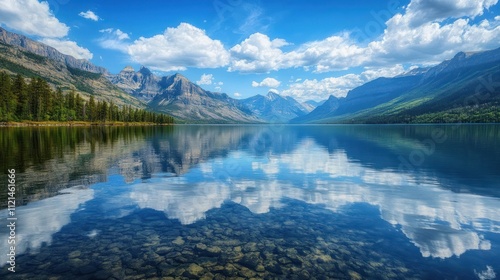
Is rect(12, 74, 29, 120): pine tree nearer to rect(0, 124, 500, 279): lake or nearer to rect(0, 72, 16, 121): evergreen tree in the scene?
rect(0, 72, 16, 121): evergreen tree

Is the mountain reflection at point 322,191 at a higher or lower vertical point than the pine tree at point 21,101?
lower

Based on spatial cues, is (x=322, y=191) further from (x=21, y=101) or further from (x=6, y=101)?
(x=21, y=101)

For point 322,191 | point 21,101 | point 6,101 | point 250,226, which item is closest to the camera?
point 250,226

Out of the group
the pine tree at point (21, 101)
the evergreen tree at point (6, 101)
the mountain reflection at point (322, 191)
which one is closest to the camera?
the mountain reflection at point (322, 191)

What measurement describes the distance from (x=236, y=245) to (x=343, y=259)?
20.2 feet

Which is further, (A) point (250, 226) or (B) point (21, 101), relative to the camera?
(B) point (21, 101)

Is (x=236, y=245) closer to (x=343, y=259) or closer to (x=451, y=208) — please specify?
(x=343, y=259)

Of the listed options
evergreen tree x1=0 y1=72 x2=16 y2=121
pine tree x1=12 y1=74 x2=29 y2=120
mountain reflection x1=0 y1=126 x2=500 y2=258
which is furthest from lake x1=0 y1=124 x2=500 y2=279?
pine tree x1=12 y1=74 x2=29 y2=120

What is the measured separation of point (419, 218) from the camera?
21.3 m

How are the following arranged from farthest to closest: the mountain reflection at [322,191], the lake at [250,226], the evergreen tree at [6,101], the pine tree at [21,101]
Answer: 1. the pine tree at [21,101]
2. the evergreen tree at [6,101]
3. the mountain reflection at [322,191]
4. the lake at [250,226]

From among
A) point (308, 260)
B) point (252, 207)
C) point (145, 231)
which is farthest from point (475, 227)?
point (145, 231)

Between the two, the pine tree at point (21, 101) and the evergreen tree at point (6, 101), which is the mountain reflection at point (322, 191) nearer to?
the evergreen tree at point (6, 101)

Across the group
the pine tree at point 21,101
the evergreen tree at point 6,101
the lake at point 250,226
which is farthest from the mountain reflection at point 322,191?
the pine tree at point 21,101

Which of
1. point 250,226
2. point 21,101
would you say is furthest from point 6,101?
point 250,226
